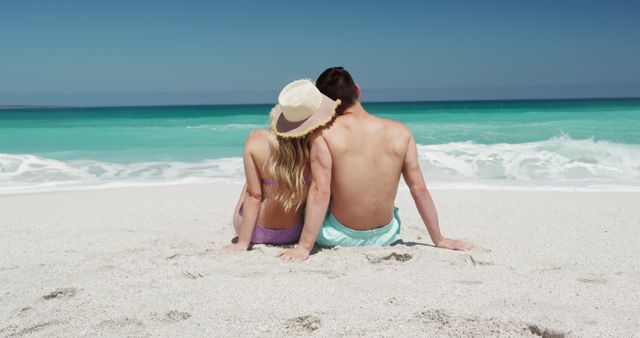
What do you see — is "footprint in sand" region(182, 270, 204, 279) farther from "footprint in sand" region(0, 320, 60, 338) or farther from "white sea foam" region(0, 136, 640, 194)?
"white sea foam" region(0, 136, 640, 194)

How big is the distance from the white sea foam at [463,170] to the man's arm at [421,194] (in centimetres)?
364

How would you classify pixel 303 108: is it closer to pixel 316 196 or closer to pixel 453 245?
pixel 316 196

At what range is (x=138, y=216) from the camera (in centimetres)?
520

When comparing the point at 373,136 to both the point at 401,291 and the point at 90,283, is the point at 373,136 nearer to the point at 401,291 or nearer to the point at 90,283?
the point at 401,291

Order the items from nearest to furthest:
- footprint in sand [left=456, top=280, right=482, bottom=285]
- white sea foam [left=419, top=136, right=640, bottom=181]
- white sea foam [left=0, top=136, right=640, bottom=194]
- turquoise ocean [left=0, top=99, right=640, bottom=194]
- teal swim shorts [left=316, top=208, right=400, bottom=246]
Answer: footprint in sand [left=456, top=280, right=482, bottom=285]
teal swim shorts [left=316, top=208, right=400, bottom=246]
white sea foam [left=0, top=136, right=640, bottom=194]
turquoise ocean [left=0, top=99, right=640, bottom=194]
white sea foam [left=419, top=136, right=640, bottom=181]

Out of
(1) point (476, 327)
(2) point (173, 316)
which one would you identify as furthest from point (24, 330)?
(1) point (476, 327)

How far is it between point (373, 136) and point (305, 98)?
471 mm

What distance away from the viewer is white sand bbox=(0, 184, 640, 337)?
2422 mm

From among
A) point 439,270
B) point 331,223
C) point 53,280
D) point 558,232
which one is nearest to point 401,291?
point 439,270

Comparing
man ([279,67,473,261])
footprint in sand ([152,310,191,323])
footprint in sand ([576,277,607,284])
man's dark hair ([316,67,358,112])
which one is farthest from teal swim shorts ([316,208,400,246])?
footprint in sand ([152,310,191,323])

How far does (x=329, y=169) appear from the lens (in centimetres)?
340

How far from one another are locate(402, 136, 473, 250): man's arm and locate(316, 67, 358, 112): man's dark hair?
442 mm

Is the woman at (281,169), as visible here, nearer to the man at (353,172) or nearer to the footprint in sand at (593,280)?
the man at (353,172)

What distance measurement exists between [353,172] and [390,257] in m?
0.54
